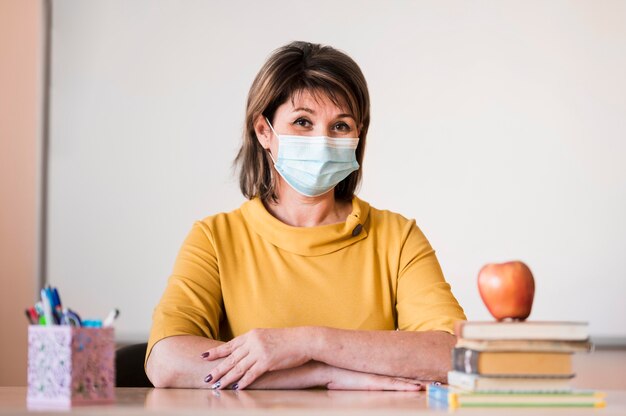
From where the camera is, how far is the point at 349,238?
2.20 m

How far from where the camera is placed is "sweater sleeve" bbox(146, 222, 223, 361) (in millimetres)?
1942

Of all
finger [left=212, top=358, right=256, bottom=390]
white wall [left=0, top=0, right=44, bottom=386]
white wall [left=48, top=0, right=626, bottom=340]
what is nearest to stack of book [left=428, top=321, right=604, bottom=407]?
finger [left=212, top=358, right=256, bottom=390]

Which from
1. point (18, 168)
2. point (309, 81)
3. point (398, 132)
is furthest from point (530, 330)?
point (18, 168)

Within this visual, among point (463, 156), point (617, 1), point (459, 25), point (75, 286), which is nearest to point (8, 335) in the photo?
point (75, 286)

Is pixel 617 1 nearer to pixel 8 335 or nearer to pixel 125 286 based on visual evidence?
pixel 125 286

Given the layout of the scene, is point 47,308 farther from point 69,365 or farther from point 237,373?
point 237,373

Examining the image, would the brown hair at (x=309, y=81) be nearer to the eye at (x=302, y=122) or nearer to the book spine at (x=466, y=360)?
the eye at (x=302, y=122)

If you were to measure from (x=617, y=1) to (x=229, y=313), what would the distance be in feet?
7.21

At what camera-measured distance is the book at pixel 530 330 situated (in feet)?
3.99

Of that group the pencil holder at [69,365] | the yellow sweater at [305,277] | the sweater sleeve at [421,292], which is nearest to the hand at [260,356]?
the yellow sweater at [305,277]

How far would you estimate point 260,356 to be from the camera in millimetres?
1758

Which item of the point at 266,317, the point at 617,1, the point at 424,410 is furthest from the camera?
the point at 617,1

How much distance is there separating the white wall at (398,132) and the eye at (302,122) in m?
1.34

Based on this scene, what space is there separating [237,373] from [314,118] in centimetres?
68
